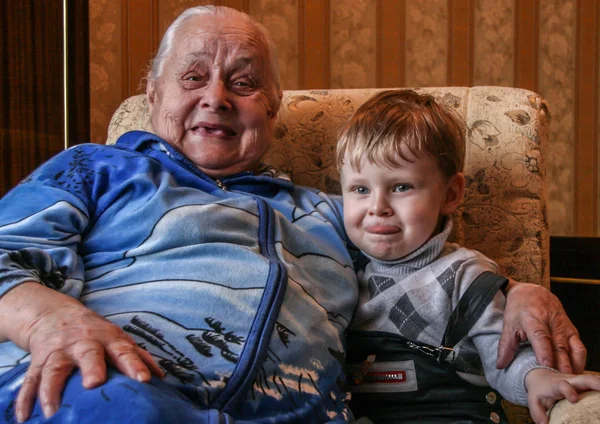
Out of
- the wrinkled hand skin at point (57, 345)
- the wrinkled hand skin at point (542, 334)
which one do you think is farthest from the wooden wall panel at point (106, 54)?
the wrinkled hand skin at point (542, 334)

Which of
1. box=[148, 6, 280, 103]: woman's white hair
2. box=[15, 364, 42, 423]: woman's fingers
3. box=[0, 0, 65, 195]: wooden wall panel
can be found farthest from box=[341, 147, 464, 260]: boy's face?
box=[0, 0, 65, 195]: wooden wall panel

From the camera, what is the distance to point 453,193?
1.46m

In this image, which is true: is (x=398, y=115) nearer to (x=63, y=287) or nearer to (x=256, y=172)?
(x=256, y=172)

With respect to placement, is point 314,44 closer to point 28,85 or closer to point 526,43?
point 526,43

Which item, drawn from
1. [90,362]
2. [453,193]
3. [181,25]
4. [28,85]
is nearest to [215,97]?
[181,25]

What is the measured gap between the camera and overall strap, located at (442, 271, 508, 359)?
4.41 ft

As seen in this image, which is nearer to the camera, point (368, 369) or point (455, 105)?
point (368, 369)

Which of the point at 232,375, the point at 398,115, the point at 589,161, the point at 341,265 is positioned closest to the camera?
the point at 232,375

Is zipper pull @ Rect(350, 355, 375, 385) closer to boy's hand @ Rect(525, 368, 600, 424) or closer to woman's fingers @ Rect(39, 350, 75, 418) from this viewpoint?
boy's hand @ Rect(525, 368, 600, 424)

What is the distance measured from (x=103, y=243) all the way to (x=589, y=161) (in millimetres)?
3229

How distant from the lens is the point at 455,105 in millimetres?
1781

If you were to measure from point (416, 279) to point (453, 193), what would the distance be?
7.8 inches

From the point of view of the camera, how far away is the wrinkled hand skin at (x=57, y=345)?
36.2 inches

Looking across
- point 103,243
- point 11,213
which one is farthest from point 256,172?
point 11,213
